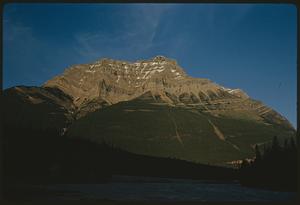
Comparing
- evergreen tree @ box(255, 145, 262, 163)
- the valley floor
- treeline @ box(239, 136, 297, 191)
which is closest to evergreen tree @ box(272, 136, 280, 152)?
treeline @ box(239, 136, 297, 191)

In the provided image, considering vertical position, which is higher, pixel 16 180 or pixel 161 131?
pixel 161 131

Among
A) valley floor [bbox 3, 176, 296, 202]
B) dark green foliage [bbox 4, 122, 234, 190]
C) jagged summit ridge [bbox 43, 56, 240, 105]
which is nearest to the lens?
valley floor [bbox 3, 176, 296, 202]

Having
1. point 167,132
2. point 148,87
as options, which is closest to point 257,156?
point 167,132

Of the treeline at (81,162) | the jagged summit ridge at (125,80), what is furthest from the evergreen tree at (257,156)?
the jagged summit ridge at (125,80)

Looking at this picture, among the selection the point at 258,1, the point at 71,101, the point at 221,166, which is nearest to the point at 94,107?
the point at 71,101

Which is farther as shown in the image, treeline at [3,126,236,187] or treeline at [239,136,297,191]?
treeline at [3,126,236,187]

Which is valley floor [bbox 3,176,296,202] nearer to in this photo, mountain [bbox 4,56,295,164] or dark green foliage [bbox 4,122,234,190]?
dark green foliage [bbox 4,122,234,190]

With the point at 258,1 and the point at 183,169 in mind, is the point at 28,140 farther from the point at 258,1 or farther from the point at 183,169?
the point at 258,1

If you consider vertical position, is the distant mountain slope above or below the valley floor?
above
